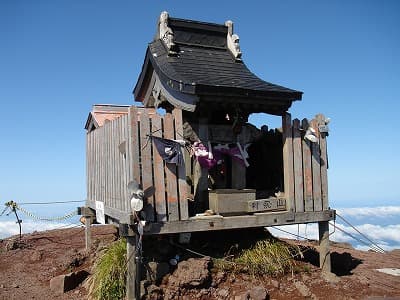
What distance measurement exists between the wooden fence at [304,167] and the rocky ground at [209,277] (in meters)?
1.27

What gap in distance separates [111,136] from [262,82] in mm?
3736

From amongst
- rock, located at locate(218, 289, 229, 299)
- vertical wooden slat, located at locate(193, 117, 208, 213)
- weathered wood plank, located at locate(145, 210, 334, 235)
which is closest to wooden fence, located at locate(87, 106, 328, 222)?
weathered wood plank, located at locate(145, 210, 334, 235)

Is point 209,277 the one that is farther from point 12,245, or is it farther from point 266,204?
point 12,245

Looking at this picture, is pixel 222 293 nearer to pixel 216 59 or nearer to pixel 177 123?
pixel 177 123

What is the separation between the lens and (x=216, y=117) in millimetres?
11062

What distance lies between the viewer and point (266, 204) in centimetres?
919

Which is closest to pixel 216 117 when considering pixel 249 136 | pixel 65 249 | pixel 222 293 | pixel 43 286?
pixel 249 136

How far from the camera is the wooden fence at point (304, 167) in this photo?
9.43m

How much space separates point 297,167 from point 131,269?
4335 millimetres

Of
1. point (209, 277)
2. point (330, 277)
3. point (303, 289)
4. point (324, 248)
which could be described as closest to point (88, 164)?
point (209, 277)

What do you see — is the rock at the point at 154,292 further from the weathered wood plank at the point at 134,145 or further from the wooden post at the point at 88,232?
the wooden post at the point at 88,232

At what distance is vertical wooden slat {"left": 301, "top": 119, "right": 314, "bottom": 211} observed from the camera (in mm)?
9664

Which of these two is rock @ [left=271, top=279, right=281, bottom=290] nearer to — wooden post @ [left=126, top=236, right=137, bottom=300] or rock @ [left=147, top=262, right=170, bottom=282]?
rock @ [left=147, top=262, right=170, bottom=282]

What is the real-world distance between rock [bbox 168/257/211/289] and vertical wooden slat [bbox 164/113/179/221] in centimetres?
98
